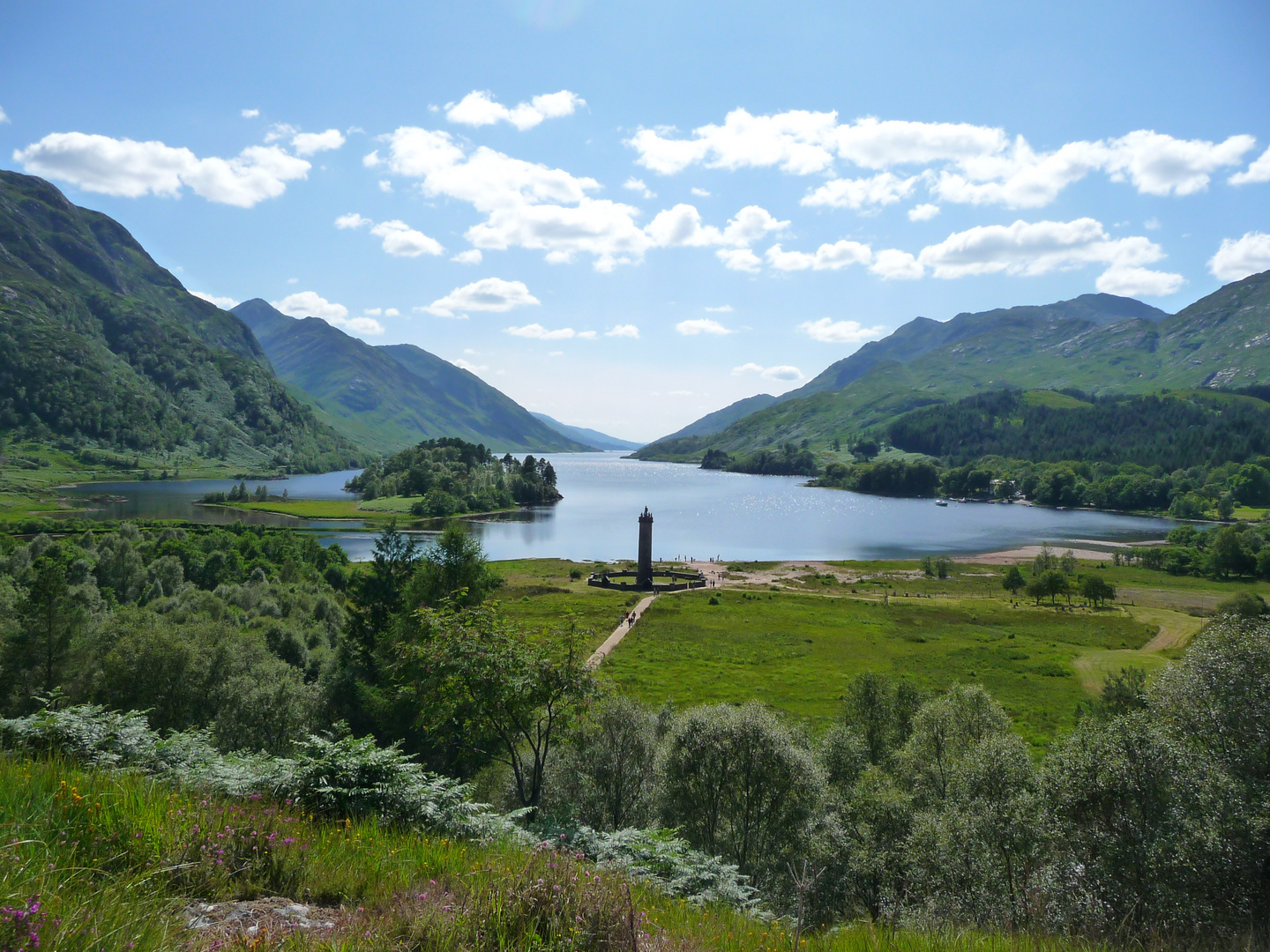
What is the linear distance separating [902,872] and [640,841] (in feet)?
35.6

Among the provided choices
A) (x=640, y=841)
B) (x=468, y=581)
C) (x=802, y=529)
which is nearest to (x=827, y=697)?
(x=468, y=581)

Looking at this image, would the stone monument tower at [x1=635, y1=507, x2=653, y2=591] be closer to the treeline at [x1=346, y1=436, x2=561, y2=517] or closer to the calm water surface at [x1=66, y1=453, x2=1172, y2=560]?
the calm water surface at [x1=66, y1=453, x2=1172, y2=560]

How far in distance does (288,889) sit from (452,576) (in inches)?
1222

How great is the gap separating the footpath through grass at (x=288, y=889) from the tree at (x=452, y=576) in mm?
28255

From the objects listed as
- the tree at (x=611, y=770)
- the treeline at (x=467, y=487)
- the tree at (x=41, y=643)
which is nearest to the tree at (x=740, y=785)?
the tree at (x=611, y=770)

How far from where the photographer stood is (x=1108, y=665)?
5256 cm

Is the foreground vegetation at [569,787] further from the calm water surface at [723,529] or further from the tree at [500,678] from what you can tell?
the calm water surface at [723,529]

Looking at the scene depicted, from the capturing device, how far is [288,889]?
6.23 meters

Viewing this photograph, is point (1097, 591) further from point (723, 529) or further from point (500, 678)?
point (500, 678)

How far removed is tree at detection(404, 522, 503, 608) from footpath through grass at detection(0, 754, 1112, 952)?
2825 cm

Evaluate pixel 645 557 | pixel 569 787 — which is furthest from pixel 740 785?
pixel 645 557

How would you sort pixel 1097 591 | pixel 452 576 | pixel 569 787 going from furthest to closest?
pixel 1097 591 < pixel 452 576 < pixel 569 787

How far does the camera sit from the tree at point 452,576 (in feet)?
116

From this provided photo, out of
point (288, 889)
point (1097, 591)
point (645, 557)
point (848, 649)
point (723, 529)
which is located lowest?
point (848, 649)
